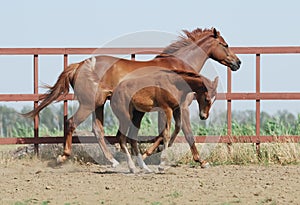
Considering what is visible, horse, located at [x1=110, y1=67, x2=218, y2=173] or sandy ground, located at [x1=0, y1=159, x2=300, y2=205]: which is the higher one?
horse, located at [x1=110, y1=67, x2=218, y2=173]

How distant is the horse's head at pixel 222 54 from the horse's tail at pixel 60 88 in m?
2.39

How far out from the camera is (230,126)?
12312 millimetres

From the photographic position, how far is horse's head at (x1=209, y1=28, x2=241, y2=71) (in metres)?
12.1

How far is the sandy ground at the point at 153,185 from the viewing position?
26.4 feet

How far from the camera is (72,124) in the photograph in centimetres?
1141

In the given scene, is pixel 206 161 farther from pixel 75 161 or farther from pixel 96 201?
pixel 96 201

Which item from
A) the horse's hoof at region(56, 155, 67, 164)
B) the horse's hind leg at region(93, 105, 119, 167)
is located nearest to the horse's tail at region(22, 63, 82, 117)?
the horse's hind leg at region(93, 105, 119, 167)

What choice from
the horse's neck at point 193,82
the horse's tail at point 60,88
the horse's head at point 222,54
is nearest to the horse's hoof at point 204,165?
the horse's neck at point 193,82

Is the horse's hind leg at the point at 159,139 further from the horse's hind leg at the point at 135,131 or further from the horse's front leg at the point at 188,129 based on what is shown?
the horse's front leg at the point at 188,129

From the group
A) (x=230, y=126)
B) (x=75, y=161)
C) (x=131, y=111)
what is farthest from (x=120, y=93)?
(x=230, y=126)

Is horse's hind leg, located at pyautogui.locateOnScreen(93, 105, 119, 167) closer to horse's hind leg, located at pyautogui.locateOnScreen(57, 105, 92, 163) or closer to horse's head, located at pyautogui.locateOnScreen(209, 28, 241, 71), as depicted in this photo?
horse's hind leg, located at pyautogui.locateOnScreen(57, 105, 92, 163)

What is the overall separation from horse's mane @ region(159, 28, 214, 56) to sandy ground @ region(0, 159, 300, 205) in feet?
6.77

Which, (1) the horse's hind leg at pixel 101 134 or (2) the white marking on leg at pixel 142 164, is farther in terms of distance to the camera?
(1) the horse's hind leg at pixel 101 134

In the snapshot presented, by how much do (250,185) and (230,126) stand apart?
11.3 feet
